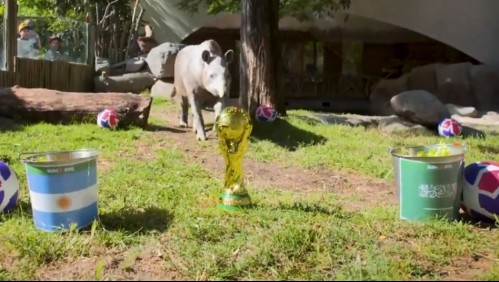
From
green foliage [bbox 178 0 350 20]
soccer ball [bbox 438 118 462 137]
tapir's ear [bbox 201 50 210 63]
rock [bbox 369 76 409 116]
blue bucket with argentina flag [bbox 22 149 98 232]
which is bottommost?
rock [bbox 369 76 409 116]

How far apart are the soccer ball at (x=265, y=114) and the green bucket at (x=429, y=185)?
448 cm

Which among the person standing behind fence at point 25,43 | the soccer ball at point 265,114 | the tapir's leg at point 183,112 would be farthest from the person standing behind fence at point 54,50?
the soccer ball at point 265,114

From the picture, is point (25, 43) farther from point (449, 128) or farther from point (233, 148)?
point (233, 148)

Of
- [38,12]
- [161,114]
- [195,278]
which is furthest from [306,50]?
[195,278]

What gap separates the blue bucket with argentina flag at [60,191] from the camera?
337cm

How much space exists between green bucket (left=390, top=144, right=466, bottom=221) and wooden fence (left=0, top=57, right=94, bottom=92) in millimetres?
7829

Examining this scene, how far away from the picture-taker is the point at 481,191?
12.2 ft

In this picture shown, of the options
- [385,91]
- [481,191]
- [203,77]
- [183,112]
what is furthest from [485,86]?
[481,191]

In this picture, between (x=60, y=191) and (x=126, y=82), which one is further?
(x=126, y=82)

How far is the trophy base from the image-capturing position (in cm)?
393

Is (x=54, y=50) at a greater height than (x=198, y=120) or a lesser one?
greater

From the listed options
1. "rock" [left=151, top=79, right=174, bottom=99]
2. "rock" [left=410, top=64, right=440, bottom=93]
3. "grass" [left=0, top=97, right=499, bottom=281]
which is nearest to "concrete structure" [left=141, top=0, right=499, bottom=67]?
"rock" [left=410, top=64, right=440, bottom=93]

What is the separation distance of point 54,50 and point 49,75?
2.72ft

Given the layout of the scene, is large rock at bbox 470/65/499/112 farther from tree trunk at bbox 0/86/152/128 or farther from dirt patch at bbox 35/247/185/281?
dirt patch at bbox 35/247/185/281
